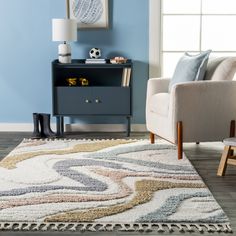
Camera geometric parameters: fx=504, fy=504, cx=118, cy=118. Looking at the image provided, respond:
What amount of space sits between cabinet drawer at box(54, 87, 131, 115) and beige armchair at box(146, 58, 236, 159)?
100 cm

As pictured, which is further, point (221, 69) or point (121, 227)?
point (221, 69)

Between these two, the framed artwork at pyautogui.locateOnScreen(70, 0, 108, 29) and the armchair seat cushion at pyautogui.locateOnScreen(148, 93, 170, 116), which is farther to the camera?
the framed artwork at pyautogui.locateOnScreen(70, 0, 108, 29)

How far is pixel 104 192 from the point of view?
3.01 metres

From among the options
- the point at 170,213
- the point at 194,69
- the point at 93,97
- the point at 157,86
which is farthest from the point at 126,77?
the point at 170,213

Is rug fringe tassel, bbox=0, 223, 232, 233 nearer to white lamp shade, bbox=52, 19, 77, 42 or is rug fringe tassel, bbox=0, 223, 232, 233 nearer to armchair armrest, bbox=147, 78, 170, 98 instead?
armchair armrest, bbox=147, 78, 170, 98

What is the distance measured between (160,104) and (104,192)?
1.37 metres

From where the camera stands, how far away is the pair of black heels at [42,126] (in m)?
5.04

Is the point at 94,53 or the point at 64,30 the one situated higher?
the point at 64,30

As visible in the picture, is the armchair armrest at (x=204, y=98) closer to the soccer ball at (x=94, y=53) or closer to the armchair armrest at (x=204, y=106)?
the armchair armrest at (x=204, y=106)

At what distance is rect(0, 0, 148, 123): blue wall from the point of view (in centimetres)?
526

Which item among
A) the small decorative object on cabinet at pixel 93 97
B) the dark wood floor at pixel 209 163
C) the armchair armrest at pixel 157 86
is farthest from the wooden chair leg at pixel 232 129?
the small decorative object on cabinet at pixel 93 97

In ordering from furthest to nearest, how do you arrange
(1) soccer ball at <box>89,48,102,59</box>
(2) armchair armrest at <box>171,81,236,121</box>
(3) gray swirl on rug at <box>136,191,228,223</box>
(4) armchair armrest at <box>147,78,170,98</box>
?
(1) soccer ball at <box>89,48,102,59</box>
(4) armchair armrest at <box>147,78,170,98</box>
(2) armchair armrest at <box>171,81,236,121</box>
(3) gray swirl on rug at <box>136,191,228,223</box>

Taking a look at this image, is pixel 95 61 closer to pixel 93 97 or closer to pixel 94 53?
pixel 94 53

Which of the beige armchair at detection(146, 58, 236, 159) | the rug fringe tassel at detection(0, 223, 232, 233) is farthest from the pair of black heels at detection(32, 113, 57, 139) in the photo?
the rug fringe tassel at detection(0, 223, 232, 233)
